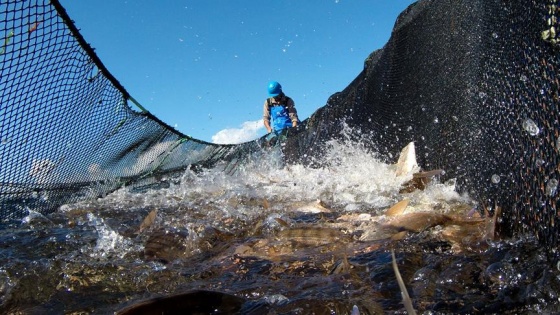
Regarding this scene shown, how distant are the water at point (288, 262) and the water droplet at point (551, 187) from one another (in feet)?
0.72

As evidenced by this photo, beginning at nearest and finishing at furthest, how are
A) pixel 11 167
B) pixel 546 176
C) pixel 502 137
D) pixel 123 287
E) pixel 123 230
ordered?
pixel 546 176 → pixel 123 287 → pixel 502 137 → pixel 123 230 → pixel 11 167

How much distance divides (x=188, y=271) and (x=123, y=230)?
1454 millimetres

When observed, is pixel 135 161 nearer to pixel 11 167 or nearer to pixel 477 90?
pixel 11 167

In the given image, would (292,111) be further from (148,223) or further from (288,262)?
(288,262)

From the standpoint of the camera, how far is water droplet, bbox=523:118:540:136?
177cm

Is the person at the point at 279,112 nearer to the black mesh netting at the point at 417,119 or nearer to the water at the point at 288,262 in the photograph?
the black mesh netting at the point at 417,119

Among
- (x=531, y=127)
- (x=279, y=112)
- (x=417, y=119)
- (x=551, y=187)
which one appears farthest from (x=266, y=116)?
(x=551, y=187)

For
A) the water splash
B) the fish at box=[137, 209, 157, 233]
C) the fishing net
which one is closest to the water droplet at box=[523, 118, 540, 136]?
the fishing net

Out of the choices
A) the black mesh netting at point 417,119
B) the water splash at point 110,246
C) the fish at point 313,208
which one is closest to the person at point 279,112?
the black mesh netting at point 417,119

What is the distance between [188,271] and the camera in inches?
79.4

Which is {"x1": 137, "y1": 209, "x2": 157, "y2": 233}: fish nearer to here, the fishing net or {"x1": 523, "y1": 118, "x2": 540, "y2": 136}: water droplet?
the fishing net

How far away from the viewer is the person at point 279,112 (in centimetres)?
1155

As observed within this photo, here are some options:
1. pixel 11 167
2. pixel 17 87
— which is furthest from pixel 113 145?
pixel 17 87

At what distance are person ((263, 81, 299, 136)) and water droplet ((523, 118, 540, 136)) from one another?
31.6 feet
